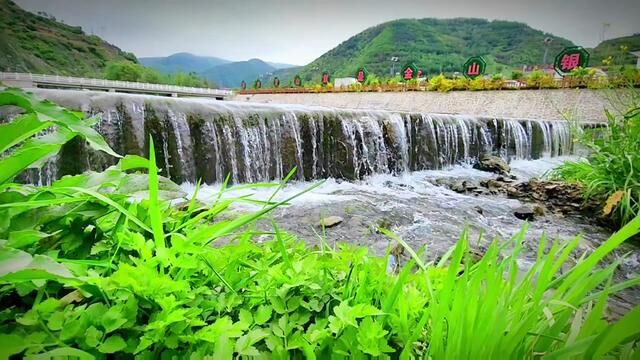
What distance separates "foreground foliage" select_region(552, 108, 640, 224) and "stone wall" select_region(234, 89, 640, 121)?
25.0ft

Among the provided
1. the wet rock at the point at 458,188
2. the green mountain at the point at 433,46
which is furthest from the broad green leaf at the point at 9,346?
the green mountain at the point at 433,46

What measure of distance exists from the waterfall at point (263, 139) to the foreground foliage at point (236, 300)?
3976 mm

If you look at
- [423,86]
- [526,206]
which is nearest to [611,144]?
[526,206]

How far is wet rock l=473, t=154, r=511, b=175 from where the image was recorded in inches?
361

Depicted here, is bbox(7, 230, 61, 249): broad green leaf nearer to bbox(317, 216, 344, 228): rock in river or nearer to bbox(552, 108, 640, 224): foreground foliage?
bbox(317, 216, 344, 228): rock in river

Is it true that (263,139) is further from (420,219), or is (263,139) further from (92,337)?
(92,337)

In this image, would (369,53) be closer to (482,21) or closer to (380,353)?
(482,21)

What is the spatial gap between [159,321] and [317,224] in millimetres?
3638

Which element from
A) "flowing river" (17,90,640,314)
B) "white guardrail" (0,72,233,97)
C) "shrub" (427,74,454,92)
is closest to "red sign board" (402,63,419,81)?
"shrub" (427,74,454,92)

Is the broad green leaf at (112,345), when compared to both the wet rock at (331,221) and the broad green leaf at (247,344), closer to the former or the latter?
the broad green leaf at (247,344)

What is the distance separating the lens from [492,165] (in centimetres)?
945

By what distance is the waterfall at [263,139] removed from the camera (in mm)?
5410

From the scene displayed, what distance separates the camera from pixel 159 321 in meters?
0.59

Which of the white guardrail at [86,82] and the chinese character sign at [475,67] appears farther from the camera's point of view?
the white guardrail at [86,82]
